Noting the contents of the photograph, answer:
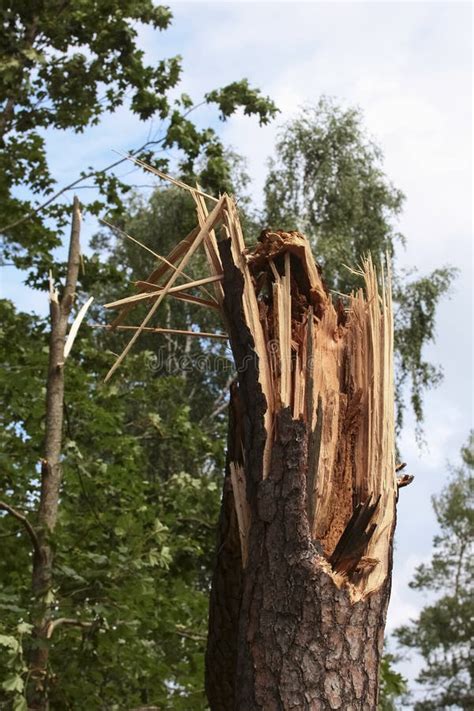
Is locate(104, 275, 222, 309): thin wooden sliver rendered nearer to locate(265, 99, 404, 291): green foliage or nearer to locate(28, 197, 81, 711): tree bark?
locate(28, 197, 81, 711): tree bark

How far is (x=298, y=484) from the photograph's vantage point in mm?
3205

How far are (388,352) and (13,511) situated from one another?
12.0 ft

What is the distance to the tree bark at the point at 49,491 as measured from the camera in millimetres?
6156

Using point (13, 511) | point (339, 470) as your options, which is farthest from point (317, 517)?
point (13, 511)

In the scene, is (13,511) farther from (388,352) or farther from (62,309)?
(388,352)

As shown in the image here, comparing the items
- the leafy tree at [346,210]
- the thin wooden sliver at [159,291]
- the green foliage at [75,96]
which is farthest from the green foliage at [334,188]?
the thin wooden sliver at [159,291]

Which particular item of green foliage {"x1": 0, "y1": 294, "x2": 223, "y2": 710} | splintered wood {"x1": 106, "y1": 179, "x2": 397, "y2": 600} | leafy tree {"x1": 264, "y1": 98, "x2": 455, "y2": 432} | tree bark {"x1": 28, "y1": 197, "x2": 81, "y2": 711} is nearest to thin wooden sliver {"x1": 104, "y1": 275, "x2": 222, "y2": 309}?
splintered wood {"x1": 106, "y1": 179, "x2": 397, "y2": 600}

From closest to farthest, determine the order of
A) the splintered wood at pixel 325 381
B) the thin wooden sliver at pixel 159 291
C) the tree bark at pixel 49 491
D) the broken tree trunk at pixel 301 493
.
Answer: the broken tree trunk at pixel 301 493 → the splintered wood at pixel 325 381 → the thin wooden sliver at pixel 159 291 → the tree bark at pixel 49 491

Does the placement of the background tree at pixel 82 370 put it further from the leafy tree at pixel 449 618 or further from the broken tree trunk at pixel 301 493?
the leafy tree at pixel 449 618

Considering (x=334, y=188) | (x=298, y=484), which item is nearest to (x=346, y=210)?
(x=334, y=188)

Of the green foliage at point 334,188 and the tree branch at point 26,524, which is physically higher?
the green foliage at point 334,188

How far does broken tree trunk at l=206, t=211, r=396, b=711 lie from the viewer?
307cm

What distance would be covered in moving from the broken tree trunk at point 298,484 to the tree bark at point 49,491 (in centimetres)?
274

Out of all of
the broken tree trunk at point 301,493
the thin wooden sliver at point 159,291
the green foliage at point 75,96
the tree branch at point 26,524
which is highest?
the green foliage at point 75,96
